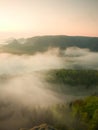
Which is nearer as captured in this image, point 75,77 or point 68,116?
point 68,116

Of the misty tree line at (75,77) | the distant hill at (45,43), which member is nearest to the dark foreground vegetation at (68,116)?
the misty tree line at (75,77)

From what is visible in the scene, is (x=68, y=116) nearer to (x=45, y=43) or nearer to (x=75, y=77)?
(x=75, y=77)

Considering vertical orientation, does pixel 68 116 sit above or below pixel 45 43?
below

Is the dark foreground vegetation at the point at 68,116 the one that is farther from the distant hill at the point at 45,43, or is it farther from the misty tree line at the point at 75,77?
the distant hill at the point at 45,43

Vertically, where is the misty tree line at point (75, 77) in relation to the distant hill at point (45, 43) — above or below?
below

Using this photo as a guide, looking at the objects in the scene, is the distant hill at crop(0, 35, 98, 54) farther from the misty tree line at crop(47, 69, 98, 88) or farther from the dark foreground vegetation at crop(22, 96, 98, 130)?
the dark foreground vegetation at crop(22, 96, 98, 130)

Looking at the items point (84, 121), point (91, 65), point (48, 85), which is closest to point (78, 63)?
point (91, 65)

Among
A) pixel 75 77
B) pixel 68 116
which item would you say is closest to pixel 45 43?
pixel 75 77

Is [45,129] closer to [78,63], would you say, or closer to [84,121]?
[84,121]

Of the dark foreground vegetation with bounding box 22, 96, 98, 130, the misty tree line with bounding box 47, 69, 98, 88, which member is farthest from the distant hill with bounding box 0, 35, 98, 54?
the dark foreground vegetation with bounding box 22, 96, 98, 130
